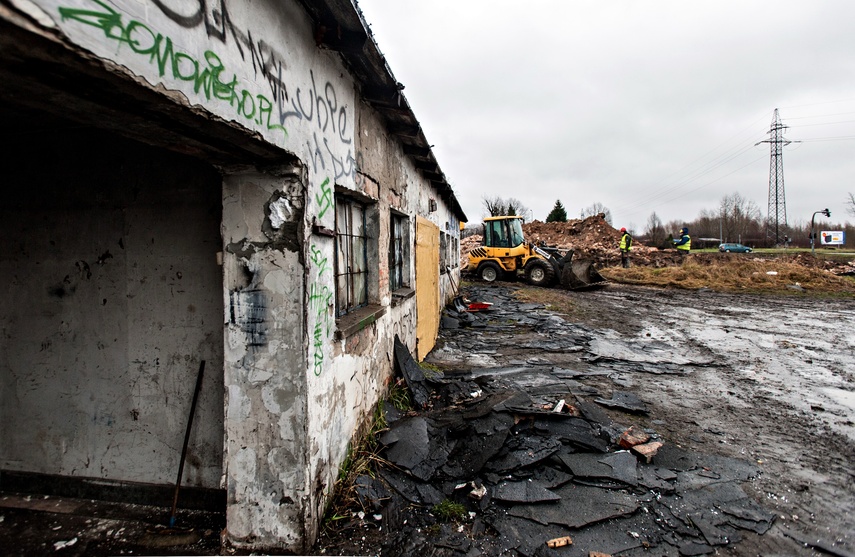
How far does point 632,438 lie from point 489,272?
43.9 feet

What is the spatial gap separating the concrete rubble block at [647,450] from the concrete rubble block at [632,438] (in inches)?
1.6

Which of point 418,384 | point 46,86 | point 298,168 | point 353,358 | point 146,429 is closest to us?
point 46,86

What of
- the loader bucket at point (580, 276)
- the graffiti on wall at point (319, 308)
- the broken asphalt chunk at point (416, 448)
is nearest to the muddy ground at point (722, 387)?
the broken asphalt chunk at point (416, 448)

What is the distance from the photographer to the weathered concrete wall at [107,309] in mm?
2785

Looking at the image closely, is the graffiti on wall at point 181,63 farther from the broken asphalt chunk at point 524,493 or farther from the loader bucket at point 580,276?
the loader bucket at point 580,276

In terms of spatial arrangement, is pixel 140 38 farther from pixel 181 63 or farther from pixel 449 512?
pixel 449 512

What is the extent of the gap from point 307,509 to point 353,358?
1172 millimetres

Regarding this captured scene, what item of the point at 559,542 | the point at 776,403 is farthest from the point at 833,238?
the point at 559,542

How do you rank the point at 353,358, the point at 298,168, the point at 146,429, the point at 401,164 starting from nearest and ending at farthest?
the point at 298,168
the point at 146,429
the point at 353,358
the point at 401,164

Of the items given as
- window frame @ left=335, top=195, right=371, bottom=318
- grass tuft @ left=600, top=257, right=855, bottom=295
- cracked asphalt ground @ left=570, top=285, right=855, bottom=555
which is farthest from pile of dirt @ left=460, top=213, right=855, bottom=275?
window frame @ left=335, top=195, right=371, bottom=318

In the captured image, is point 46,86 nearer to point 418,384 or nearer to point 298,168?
point 298,168

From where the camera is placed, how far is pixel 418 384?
4.88 meters

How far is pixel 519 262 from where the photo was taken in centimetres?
1655

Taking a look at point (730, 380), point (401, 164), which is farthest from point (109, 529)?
point (730, 380)
